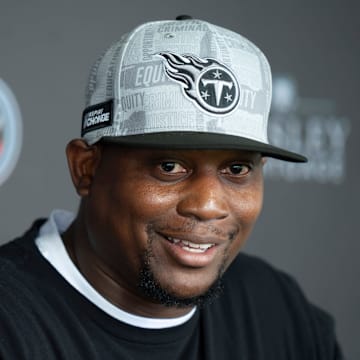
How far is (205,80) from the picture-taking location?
0.91 meters

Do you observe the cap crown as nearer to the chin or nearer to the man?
the man

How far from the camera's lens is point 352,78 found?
2010 mm

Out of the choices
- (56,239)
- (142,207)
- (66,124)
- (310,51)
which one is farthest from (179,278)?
(310,51)

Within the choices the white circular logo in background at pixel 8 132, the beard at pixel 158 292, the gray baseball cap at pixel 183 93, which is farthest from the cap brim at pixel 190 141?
the white circular logo in background at pixel 8 132

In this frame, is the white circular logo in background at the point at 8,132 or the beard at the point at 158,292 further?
the white circular logo in background at the point at 8,132

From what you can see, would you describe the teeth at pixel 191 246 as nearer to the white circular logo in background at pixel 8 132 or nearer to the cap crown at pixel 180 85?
the cap crown at pixel 180 85

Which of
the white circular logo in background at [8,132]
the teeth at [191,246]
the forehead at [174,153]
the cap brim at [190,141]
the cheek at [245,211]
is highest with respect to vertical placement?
the white circular logo in background at [8,132]

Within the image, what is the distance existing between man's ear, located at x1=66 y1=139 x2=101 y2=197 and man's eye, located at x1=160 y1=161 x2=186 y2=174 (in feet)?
0.35

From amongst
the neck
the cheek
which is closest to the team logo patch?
the cheek

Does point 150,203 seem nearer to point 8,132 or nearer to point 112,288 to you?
point 112,288

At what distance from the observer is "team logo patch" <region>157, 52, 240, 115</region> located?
2.99ft

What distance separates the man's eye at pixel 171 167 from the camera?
3.03 ft

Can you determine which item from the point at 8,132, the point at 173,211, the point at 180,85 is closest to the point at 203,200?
the point at 173,211

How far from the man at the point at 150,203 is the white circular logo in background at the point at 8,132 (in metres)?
0.49
